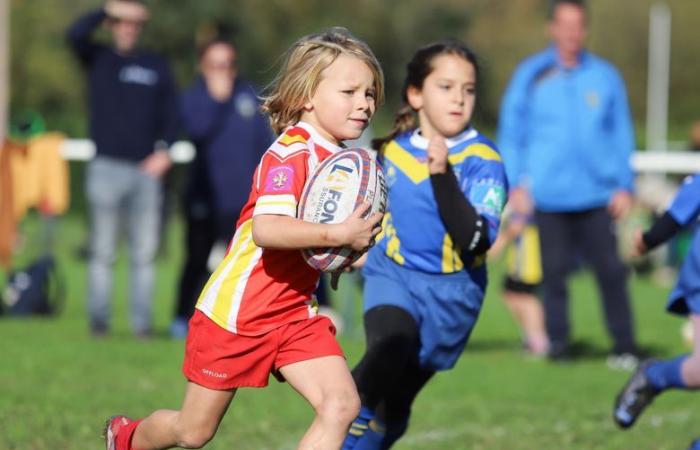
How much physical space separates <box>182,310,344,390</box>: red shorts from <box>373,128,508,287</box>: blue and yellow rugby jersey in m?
1.02

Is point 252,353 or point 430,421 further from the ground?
point 252,353

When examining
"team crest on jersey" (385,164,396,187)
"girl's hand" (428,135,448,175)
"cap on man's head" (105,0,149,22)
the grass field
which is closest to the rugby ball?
"girl's hand" (428,135,448,175)

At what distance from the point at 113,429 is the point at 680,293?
2824 millimetres

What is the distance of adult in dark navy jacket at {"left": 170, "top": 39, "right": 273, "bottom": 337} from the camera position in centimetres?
1123

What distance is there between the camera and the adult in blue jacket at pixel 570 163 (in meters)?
10.1

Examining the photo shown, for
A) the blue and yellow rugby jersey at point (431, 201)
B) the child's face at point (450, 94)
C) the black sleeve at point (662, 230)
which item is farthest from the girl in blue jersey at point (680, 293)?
the child's face at point (450, 94)

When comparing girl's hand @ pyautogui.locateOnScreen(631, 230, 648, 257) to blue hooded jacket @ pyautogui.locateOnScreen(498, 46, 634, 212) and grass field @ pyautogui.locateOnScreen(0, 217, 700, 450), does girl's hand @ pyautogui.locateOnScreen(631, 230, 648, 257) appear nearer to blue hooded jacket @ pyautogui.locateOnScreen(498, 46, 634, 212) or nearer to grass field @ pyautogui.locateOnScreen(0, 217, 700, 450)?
grass field @ pyautogui.locateOnScreen(0, 217, 700, 450)

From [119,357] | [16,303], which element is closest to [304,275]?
[119,357]

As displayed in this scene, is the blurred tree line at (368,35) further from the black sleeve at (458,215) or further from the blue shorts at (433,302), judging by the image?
the black sleeve at (458,215)

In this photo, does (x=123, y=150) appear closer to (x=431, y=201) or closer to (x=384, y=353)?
(x=431, y=201)

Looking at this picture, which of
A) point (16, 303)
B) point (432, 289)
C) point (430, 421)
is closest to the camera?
point (432, 289)

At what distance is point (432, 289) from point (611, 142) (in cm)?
507

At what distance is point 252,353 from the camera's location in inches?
187

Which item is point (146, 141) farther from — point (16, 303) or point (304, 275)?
point (304, 275)
